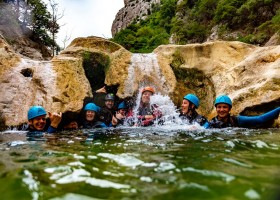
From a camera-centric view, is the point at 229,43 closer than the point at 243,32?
Yes

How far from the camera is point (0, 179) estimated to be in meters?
2.71

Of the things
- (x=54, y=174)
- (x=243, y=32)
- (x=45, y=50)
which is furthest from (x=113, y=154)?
(x=45, y=50)

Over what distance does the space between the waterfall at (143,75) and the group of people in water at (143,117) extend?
3.49 feet

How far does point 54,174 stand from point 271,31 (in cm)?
1759

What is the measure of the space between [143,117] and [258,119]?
368 centimetres

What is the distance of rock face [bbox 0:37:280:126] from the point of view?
8.76 meters

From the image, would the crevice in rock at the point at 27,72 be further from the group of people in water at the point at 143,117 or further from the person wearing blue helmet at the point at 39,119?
the person wearing blue helmet at the point at 39,119

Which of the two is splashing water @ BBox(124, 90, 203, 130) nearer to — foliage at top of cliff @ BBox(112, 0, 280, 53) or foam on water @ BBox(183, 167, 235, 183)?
foam on water @ BBox(183, 167, 235, 183)

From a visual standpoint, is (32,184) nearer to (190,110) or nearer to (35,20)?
(190,110)

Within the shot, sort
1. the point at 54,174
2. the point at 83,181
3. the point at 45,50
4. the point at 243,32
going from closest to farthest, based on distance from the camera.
Result: the point at 83,181 → the point at 54,174 → the point at 243,32 → the point at 45,50

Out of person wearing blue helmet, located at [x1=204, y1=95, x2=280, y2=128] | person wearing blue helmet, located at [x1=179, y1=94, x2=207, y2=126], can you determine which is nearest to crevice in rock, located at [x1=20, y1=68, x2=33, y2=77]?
person wearing blue helmet, located at [x1=179, y1=94, x2=207, y2=126]

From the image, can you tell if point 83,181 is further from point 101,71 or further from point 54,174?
point 101,71

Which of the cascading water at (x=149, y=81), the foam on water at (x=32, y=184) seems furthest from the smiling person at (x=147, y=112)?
the foam on water at (x=32, y=184)

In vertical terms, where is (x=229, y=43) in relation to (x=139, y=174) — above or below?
above
